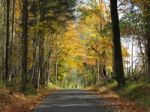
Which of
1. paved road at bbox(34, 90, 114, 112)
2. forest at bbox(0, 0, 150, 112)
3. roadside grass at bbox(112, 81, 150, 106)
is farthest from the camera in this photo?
forest at bbox(0, 0, 150, 112)

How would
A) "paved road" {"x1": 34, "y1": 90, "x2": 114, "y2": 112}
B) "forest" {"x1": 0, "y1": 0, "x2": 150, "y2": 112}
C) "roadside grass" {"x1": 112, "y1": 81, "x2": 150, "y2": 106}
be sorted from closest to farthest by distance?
"paved road" {"x1": 34, "y1": 90, "x2": 114, "y2": 112} → "roadside grass" {"x1": 112, "y1": 81, "x2": 150, "y2": 106} → "forest" {"x1": 0, "y1": 0, "x2": 150, "y2": 112}

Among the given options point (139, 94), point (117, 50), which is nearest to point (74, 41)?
point (117, 50)

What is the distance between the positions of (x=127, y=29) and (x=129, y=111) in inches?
807

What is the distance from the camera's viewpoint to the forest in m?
29.1

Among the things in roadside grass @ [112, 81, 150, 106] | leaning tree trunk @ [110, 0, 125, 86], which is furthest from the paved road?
leaning tree trunk @ [110, 0, 125, 86]

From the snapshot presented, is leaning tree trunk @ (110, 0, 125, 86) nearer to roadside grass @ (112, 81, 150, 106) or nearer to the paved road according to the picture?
roadside grass @ (112, 81, 150, 106)

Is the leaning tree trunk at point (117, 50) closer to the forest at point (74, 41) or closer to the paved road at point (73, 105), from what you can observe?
the forest at point (74, 41)

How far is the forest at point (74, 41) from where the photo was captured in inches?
1147

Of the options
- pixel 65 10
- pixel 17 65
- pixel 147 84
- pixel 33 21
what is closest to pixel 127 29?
pixel 65 10

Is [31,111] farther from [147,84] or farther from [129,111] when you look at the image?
[147,84]

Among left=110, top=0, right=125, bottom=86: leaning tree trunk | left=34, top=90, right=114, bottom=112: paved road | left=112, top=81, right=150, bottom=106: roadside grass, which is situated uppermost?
left=110, top=0, right=125, bottom=86: leaning tree trunk

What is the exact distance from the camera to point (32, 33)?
39.6 metres

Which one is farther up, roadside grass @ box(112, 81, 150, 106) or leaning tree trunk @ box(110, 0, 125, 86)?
leaning tree trunk @ box(110, 0, 125, 86)

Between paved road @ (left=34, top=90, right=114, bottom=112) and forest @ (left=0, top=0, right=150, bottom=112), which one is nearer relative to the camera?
paved road @ (left=34, top=90, right=114, bottom=112)
